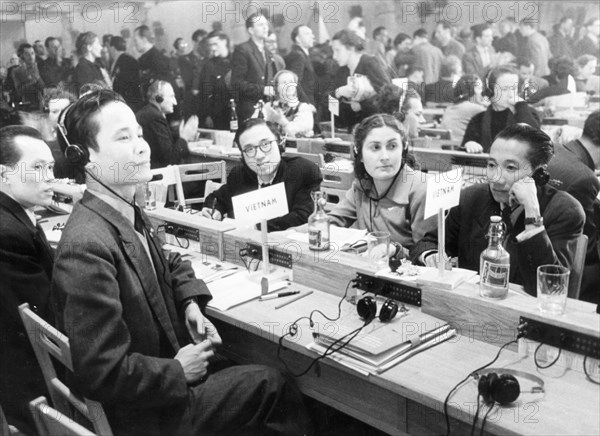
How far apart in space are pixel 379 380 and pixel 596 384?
542 millimetres

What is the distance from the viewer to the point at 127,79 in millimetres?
6109

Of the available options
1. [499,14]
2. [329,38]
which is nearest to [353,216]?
[329,38]

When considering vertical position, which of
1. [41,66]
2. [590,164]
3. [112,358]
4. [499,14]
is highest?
[499,14]

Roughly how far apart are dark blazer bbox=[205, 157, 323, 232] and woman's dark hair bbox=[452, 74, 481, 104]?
4.63 m

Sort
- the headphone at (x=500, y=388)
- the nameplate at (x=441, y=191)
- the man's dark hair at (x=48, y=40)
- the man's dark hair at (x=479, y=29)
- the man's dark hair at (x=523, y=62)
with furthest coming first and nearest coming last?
the man's dark hair at (x=479, y=29)
the man's dark hair at (x=523, y=62)
the man's dark hair at (x=48, y=40)
the nameplate at (x=441, y=191)
the headphone at (x=500, y=388)

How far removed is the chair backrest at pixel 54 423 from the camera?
1.06 metres

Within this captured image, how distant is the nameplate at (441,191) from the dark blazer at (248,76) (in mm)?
4950

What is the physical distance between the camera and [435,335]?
1807mm

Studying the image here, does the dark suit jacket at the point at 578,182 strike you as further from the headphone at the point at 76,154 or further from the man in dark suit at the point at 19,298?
the man in dark suit at the point at 19,298

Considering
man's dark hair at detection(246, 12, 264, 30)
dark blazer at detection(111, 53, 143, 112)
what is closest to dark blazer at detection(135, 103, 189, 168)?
dark blazer at detection(111, 53, 143, 112)

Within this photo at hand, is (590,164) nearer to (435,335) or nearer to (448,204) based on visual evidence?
(448,204)

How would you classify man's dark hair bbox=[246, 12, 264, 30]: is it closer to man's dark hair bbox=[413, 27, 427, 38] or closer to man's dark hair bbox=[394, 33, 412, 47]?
man's dark hair bbox=[394, 33, 412, 47]

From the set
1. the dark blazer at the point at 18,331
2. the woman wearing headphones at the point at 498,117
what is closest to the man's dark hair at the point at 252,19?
the woman wearing headphones at the point at 498,117

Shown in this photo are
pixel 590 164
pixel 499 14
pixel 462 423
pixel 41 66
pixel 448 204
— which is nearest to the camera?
pixel 462 423
